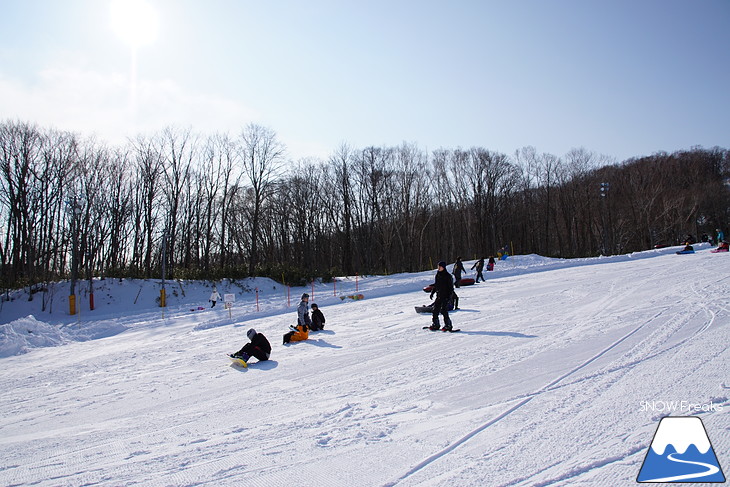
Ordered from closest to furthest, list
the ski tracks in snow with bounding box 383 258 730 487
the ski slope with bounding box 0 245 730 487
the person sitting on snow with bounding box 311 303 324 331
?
the ski tracks in snow with bounding box 383 258 730 487, the ski slope with bounding box 0 245 730 487, the person sitting on snow with bounding box 311 303 324 331

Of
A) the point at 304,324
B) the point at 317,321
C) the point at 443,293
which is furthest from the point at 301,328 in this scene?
the point at 443,293

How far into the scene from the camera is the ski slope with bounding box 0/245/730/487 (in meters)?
4.24

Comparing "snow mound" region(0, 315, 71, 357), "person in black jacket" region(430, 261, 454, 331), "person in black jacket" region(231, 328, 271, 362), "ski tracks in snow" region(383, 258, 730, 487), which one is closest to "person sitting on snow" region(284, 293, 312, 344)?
"person in black jacket" region(231, 328, 271, 362)

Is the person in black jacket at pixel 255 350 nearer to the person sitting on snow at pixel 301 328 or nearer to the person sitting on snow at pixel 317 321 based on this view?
the person sitting on snow at pixel 301 328

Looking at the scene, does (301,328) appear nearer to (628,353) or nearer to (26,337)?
(628,353)

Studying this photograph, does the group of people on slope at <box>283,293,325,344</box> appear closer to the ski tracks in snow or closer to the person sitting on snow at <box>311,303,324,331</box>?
the person sitting on snow at <box>311,303,324,331</box>

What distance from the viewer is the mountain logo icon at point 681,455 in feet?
11.7

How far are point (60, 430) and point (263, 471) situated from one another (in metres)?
3.78

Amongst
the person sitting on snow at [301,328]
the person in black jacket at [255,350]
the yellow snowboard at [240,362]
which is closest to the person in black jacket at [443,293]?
the person sitting on snow at [301,328]

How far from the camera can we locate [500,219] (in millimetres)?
60875

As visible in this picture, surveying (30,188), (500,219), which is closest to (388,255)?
(500,219)

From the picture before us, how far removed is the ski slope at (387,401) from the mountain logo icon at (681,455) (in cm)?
Result: 9

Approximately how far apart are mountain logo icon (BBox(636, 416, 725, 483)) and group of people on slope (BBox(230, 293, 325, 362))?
7.40 m

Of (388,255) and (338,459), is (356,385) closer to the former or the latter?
(338,459)
